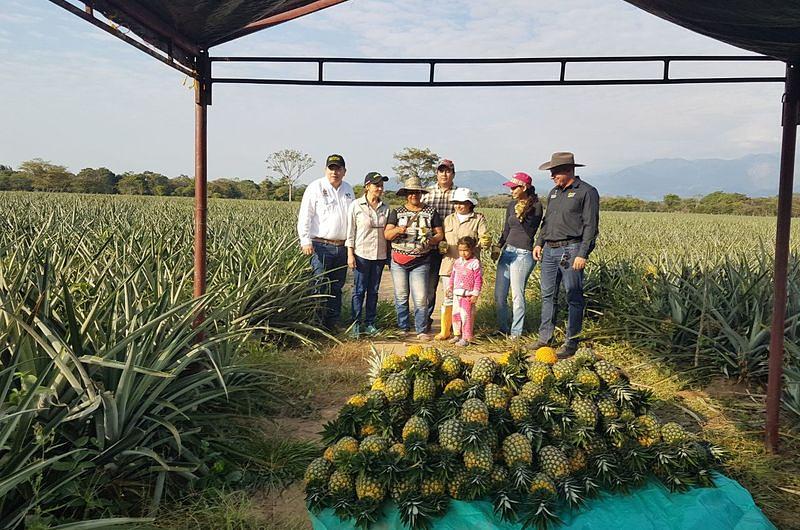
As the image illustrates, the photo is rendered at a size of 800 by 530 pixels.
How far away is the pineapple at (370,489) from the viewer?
8.24 feet

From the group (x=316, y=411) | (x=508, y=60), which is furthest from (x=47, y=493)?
(x=508, y=60)

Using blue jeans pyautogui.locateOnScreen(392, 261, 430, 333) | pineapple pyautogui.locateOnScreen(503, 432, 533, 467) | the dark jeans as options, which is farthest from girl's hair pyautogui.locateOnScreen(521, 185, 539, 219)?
pineapple pyautogui.locateOnScreen(503, 432, 533, 467)

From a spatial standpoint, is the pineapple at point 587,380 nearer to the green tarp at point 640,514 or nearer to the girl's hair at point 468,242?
the green tarp at point 640,514

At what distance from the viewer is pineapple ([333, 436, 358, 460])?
8.70ft

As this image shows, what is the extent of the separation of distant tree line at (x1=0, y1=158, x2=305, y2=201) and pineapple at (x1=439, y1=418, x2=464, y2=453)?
180ft

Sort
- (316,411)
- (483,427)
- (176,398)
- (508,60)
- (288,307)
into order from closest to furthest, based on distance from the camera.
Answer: (483,427) → (176,398) → (508,60) → (316,411) → (288,307)

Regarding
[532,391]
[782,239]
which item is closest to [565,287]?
[782,239]

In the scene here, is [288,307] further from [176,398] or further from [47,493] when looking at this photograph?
[47,493]

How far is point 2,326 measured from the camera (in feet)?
8.10

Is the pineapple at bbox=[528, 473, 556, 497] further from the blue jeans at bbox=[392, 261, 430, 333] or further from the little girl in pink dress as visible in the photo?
the blue jeans at bbox=[392, 261, 430, 333]

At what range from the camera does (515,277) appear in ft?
19.8

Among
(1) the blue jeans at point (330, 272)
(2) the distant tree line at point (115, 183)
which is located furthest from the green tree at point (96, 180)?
(1) the blue jeans at point (330, 272)

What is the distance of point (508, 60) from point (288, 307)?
3.42 m

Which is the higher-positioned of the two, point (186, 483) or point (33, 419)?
point (33, 419)
